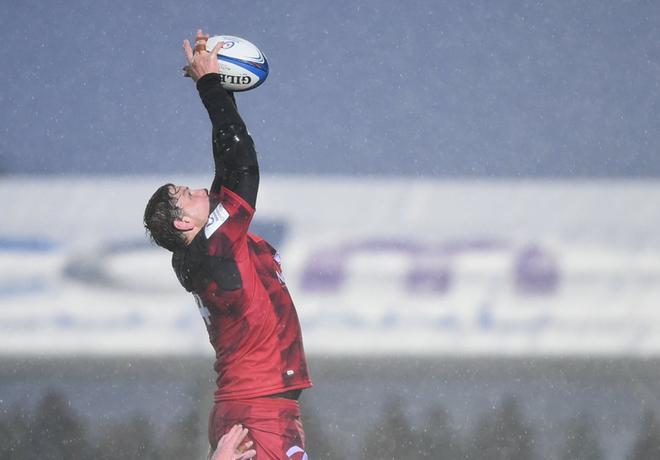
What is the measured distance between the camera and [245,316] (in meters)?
2.94

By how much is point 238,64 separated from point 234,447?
115cm

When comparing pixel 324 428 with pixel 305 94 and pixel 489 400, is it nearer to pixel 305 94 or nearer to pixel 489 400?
pixel 489 400

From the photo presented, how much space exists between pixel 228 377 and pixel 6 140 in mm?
2211

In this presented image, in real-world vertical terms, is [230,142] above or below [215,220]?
above

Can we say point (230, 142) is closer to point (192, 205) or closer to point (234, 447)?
point (192, 205)

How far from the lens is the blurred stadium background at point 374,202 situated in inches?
179

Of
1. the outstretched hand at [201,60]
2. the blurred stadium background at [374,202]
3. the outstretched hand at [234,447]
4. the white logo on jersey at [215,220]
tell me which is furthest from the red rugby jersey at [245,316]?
the blurred stadium background at [374,202]

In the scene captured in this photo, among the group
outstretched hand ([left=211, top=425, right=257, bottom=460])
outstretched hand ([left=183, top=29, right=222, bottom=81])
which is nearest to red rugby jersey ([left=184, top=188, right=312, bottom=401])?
outstretched hand ([left=211, top=425, right=257, bottom=460])

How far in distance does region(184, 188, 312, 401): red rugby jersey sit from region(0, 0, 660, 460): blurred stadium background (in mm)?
1563

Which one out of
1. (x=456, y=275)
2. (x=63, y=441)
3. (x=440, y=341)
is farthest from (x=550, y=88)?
(x=63, y=441)

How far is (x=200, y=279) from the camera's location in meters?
2.90

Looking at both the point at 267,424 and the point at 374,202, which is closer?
the point at 267,424

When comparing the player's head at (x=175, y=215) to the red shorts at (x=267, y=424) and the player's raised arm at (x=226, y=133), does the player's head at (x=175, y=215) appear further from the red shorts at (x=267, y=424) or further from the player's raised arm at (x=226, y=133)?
the red shorts at (x=267, y=424)

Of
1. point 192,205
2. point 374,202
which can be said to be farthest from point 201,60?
point 374,202
